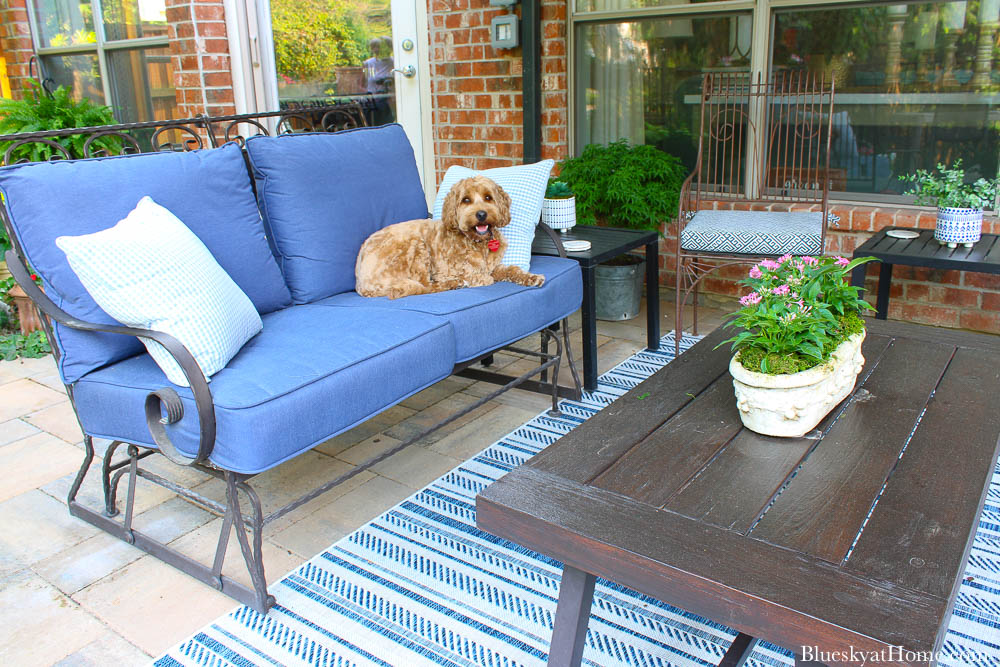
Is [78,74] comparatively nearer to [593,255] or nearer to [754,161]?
[593,255]

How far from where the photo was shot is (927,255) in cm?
288

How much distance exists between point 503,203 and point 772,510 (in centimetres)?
158

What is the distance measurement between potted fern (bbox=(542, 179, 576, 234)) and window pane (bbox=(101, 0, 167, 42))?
3086 mm

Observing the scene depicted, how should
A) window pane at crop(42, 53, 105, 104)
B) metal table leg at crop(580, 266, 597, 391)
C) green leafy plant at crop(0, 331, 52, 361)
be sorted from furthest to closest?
window pane at crop(42, 53, 105, 104), green leafy plant at crop(0, 331, 52, 361), metal table leg at crop(580, 266, 597, 391)

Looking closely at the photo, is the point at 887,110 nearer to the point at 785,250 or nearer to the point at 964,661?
the point at 785,250

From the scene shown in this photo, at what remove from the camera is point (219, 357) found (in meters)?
1.85

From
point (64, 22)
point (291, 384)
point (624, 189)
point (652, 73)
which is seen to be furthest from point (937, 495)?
point (64, 22)

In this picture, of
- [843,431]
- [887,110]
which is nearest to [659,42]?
[887,110]

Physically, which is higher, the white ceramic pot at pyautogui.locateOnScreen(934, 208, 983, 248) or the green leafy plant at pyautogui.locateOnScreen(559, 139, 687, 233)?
the green leafy plant at pyautogui.locateOnScreen(559, 139, 687, 233)

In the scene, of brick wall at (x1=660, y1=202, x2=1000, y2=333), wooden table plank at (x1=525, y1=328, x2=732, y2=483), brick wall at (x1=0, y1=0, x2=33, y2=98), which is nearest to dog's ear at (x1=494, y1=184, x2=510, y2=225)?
wooden table plank at (x1=525, y1=328, x2=732, y2=483)

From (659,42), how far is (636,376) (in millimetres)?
1785

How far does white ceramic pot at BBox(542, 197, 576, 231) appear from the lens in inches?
123

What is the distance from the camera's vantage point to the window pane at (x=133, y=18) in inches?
198

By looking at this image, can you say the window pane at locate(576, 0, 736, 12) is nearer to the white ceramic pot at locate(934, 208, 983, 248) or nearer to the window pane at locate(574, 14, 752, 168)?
the window pane at locate(574, 14, 752, 168)
